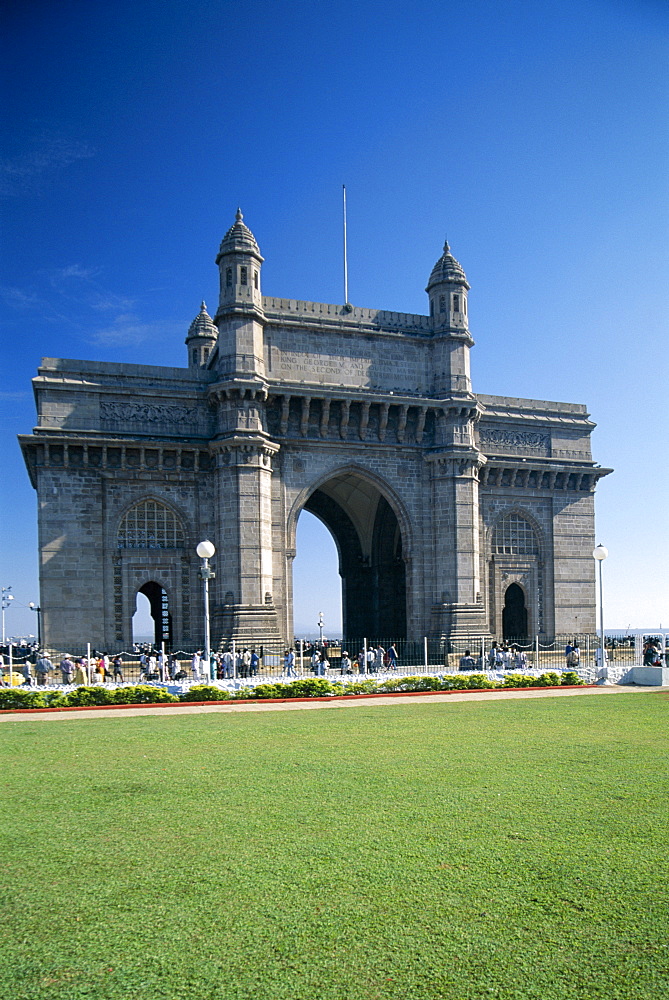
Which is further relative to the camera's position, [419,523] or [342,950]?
[419,523]

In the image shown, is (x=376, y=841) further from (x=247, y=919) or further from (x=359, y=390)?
(x=359, y=390)

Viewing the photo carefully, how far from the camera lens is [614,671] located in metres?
27.9

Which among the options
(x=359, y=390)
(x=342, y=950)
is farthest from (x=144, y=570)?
(x=342, y=950)

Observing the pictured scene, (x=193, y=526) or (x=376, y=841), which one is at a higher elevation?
(x=193, y=526)

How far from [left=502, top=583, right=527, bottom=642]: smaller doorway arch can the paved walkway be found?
15.4 metres

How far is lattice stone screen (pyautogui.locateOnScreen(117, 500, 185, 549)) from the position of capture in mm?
32469

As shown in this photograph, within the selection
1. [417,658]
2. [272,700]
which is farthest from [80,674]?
[417,658]

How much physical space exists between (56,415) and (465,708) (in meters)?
20.8

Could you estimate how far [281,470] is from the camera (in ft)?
111

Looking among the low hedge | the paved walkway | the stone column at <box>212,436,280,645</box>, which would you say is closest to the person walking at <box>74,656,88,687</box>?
the low hedge

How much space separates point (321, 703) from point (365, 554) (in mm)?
23139

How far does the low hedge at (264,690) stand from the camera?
2091cm

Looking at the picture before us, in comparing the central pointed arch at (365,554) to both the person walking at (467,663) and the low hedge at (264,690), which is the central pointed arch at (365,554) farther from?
the low hedge at (264,690)

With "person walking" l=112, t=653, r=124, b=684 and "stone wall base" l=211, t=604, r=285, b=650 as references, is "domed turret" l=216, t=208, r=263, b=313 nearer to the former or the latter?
"stone wall base" l=211, t=604, r=285, b=650
